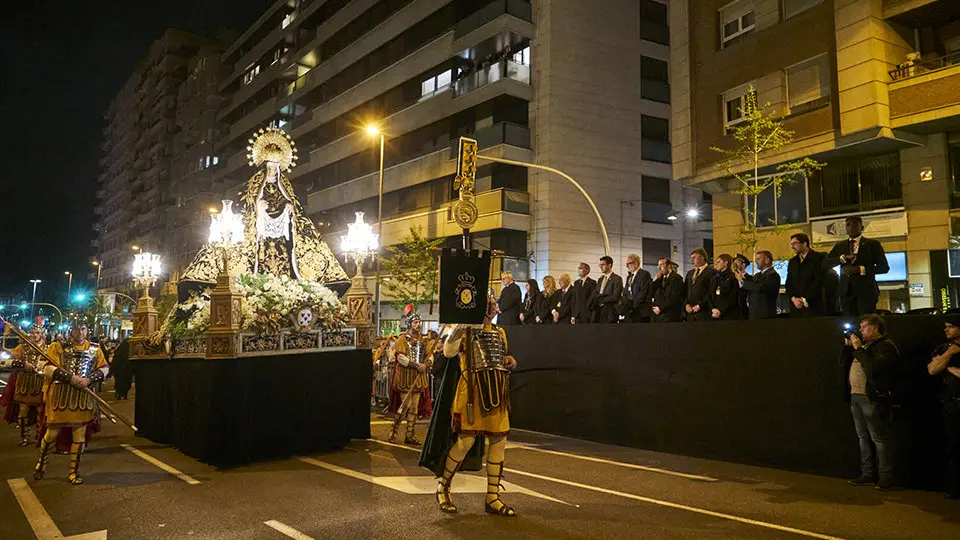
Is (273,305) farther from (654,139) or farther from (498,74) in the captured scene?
(654,139)

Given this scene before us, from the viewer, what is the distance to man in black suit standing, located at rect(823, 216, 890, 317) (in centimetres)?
876

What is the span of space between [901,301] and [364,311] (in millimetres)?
14537

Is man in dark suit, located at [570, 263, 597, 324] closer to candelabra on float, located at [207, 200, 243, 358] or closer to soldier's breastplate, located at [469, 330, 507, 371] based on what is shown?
soldier's breastplate, located at [469, 330, 507, 371]

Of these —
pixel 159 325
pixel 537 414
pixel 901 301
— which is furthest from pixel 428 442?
pixel 901 301

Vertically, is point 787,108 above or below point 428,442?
above

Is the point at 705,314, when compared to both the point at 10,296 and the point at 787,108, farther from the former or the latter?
the point at 10,296

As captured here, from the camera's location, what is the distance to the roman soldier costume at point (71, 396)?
8406 millimetres

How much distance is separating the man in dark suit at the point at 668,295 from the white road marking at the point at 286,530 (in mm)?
7044

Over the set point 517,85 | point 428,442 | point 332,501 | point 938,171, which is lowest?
point 332,501

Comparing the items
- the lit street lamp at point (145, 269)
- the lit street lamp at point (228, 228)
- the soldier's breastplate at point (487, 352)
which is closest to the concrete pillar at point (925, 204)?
the soldier's breastplate at point (487, 352)

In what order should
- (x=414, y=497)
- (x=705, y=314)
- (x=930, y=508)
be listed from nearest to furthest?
1. (x=930, y=508)
2. (x=414, y=497)
3. (x=705, y=314)

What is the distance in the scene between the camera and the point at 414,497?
7199 millimetres

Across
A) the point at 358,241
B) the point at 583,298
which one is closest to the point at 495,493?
the point at 583,298

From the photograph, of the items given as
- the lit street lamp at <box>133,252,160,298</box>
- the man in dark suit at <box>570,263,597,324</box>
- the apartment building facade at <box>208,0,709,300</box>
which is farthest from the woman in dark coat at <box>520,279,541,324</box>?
the apartment building facade at <box>208,0,709,300</box>
